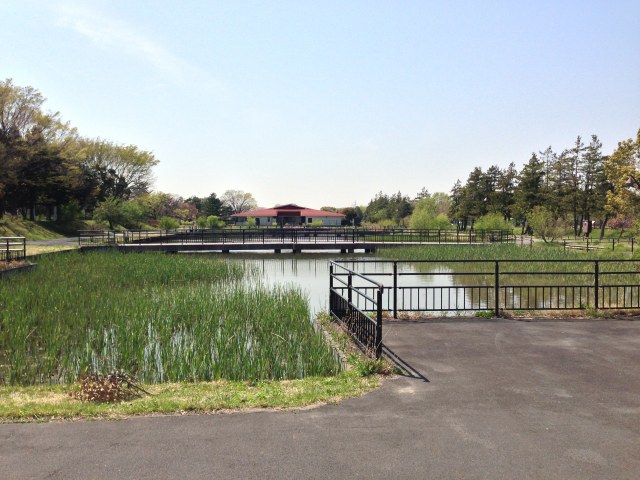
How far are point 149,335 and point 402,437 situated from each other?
8142 mm

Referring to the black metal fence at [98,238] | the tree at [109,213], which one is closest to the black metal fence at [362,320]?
the black metal fence at [98,238]

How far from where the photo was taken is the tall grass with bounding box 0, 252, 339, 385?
28.8ft

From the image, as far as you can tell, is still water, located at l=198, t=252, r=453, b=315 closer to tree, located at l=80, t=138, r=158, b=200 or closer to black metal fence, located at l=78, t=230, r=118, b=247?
black metal fence, located at l=78, t=230, r=118, b=247

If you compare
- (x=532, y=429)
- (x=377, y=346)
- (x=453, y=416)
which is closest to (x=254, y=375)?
(x=377, y=346)

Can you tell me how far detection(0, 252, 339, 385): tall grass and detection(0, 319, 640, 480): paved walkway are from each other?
255 cm

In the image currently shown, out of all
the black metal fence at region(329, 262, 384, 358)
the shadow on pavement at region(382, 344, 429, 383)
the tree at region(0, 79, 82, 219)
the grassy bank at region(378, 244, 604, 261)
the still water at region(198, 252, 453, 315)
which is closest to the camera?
the shadow on pavement at region(382, 344, 429, 383)

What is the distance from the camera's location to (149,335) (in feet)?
38.8

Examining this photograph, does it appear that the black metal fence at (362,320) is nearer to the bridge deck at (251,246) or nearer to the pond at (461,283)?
the pond at (461,283)

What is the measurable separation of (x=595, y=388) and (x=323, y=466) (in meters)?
4.25

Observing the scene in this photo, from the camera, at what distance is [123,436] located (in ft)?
17.3

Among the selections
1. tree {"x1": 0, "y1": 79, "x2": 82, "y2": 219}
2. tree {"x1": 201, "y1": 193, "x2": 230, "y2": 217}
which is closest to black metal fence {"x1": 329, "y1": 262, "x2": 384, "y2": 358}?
tree {"x1": 0, "y1": 79, "x2": 82, "y2": 219}

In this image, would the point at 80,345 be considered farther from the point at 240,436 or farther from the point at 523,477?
the point at 523,477

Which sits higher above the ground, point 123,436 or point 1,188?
point 1,188

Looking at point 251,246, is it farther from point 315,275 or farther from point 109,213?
point 109,213
